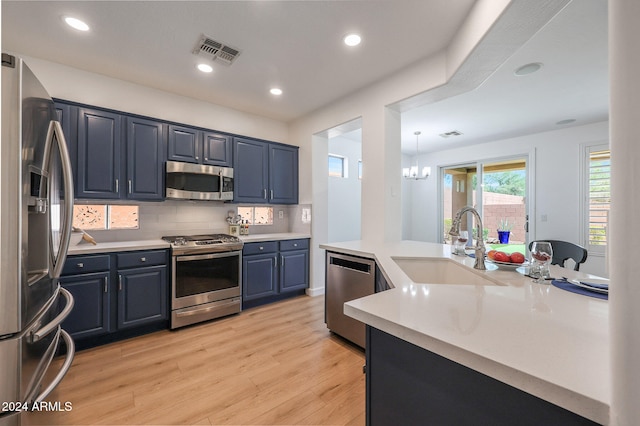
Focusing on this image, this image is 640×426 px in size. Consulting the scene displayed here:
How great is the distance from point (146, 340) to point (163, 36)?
275 cm

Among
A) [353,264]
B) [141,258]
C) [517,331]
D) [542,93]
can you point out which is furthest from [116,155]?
[542,93]

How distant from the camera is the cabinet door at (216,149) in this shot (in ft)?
11.0

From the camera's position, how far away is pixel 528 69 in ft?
8.92

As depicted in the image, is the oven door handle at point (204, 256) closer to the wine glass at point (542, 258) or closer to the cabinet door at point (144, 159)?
the cabinet door at point (144, 159)

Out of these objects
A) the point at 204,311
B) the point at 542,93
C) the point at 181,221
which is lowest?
the point at 204,311

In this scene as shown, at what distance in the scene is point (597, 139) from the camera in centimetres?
417

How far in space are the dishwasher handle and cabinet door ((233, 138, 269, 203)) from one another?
1.64 metres

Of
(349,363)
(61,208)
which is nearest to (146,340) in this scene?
(61,208)

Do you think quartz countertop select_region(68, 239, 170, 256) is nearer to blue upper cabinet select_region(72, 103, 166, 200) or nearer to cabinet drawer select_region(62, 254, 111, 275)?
cabinet drawer select_region(62, 254, 111, 275)

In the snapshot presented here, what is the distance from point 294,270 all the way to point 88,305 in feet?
7.25

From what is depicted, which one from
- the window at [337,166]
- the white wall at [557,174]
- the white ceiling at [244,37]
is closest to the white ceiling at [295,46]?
the white ceiling at [244,37]

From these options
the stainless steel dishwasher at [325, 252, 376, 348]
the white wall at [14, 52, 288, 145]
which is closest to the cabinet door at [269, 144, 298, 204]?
the white wall at [14, 52, 288, 145]

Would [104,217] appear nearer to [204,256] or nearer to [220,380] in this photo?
[204,256]

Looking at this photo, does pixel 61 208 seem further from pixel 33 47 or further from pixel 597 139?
pixel 597 139
